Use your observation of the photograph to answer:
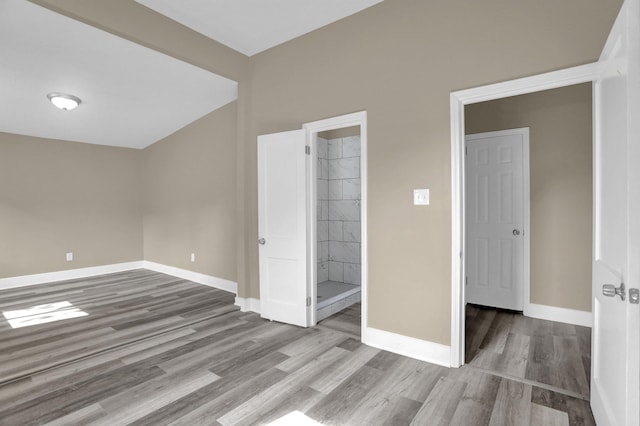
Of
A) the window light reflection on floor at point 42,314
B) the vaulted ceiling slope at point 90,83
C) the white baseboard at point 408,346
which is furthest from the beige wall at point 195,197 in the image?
the white baseboard at point 408,346

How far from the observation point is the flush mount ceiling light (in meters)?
3.85

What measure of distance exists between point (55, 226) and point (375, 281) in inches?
223

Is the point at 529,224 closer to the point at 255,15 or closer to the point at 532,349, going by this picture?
the point at 532,349

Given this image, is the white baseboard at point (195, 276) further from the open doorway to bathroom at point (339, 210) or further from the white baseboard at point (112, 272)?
the open doorway to bathroom at point (339, 210)

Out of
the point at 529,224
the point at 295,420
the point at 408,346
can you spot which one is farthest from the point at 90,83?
the point at 529,224

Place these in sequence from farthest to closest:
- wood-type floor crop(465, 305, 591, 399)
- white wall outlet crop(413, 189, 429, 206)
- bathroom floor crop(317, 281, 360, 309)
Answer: bathroom floor crop(317, 281, 360, 309)
white wall outlet crop(413, 189, 429, 206)
wood-type floor crop(465, 305, 591, 399)

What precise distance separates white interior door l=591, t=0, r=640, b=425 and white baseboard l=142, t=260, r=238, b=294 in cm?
411

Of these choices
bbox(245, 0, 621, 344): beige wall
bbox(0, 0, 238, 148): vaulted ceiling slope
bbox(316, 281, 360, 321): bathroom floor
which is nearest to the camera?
bbox(245, 0, 621, 344): beige wall

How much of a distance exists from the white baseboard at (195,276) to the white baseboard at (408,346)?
2471 millimetres

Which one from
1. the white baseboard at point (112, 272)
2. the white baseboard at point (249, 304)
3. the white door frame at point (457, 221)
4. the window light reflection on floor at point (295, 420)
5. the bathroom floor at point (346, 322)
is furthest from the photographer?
the white baseboard at point (112, 272)

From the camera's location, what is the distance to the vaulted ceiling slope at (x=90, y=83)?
2.90 m

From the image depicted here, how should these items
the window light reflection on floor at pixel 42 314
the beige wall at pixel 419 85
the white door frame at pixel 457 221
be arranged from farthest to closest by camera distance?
the window light reflection on floor at pixel 42 314, the white door frame at pixel 457 221, the beige wall at pixel 419 85

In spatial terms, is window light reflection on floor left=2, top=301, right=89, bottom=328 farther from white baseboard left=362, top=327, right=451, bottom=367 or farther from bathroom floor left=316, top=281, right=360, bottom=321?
white baseboard left=362, top=327, right=451, bottom=367

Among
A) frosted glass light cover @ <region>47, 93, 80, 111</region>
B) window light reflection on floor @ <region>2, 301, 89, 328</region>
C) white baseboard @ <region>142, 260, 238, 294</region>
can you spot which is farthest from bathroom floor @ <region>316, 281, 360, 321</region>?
frosted glass light cover @ <region>47, 93, 80, 111</region>
